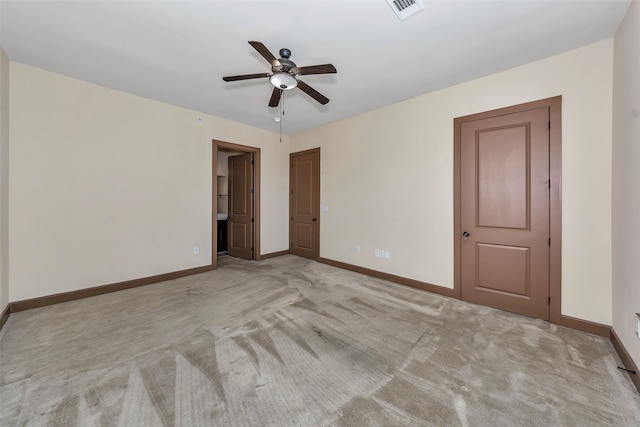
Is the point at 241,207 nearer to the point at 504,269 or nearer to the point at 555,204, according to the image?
the point at 504,269

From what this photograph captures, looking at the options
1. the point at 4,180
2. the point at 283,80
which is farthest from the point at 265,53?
the point at 4,180

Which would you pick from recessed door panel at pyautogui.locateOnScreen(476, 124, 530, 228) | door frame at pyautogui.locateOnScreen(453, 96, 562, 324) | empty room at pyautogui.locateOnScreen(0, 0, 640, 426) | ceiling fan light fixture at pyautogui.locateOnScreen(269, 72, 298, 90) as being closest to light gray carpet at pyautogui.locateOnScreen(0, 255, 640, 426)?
empty room at pyautogui.locateOnScreen(0, 0, 640, 426)

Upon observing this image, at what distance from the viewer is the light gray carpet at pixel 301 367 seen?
1459 millimetres

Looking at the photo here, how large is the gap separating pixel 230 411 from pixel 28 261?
3.23 metres

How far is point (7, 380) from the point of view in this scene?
170 cm

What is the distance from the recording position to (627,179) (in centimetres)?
192

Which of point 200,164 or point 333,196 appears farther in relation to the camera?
point 333,196

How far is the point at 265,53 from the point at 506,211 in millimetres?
3051

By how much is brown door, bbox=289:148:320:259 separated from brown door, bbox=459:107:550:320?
2.76 meters

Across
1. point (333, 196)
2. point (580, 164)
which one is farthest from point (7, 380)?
point (580, 164)

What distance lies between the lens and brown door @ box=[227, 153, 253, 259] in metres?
5.24

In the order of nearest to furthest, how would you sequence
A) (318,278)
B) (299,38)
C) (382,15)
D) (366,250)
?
1. (382,15)
2. (299,38)
3. (318,278)
4. (366,250)

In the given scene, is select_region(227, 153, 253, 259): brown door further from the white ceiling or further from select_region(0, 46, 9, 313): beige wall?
select_region(0, 46, 9, 313): beige wall

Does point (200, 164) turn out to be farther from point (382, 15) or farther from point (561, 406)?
point (561, 406)
